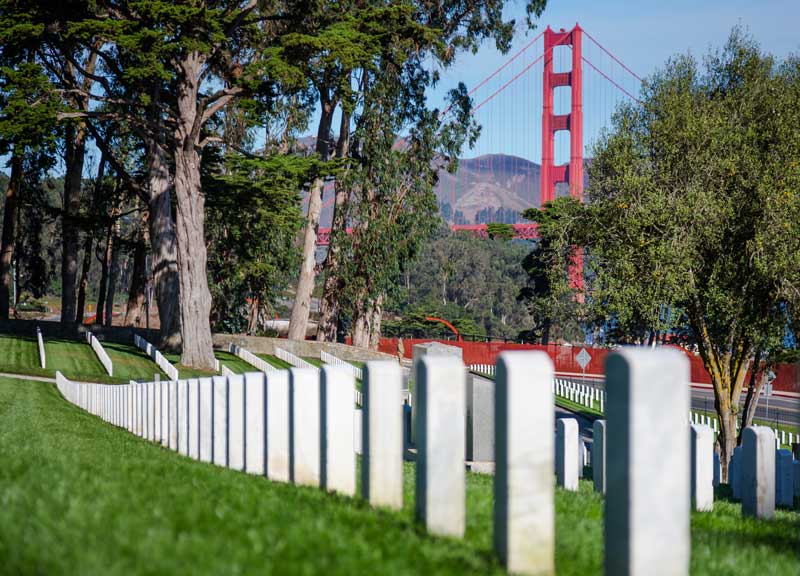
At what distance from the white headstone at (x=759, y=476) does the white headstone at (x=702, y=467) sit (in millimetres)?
319

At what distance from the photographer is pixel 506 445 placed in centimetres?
277

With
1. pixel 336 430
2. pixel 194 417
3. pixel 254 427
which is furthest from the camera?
pixel 194 417

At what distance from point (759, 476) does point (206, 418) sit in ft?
13.7

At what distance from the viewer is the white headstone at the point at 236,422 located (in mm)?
5680

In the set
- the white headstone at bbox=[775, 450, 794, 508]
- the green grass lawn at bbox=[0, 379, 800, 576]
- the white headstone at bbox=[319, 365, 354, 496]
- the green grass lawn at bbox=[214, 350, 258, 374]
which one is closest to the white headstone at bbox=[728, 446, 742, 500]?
the white headstone at bbox=[775, 450, 794, 508]

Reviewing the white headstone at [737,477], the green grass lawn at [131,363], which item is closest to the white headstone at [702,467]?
the white headstone at [737,477]

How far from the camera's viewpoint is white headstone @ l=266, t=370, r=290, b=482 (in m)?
4.93

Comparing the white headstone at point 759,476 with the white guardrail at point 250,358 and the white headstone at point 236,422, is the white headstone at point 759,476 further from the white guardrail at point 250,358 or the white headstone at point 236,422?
the white guardrail at point 250,358

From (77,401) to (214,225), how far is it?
28.6 m

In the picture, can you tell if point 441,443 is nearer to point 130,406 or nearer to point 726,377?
point 130,406

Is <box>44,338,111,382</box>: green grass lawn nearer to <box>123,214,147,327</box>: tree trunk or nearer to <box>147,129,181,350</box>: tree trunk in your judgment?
<box>147,129,181,350</box>: tree trunk

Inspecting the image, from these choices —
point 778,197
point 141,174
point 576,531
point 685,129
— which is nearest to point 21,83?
point 141,174

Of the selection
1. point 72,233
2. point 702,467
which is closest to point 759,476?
point 702,467

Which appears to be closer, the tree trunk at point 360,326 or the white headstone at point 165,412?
the white headstone at point 165,412
